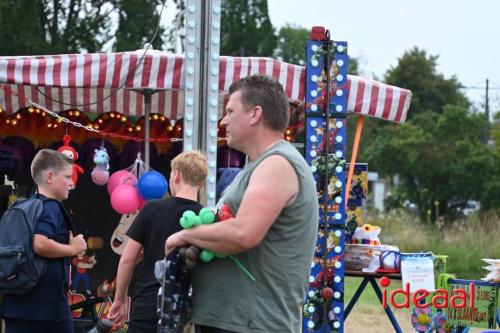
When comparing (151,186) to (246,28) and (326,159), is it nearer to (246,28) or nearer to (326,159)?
(326,159)

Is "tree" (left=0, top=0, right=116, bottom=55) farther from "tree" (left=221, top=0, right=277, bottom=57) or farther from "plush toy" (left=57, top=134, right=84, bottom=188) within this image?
"plush toy" (left=57, top=134, right=84, bottom=188)

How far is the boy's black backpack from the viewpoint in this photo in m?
4.53

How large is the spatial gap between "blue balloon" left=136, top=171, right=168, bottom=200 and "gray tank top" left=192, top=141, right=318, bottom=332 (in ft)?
12.2

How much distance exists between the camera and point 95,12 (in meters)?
24.0

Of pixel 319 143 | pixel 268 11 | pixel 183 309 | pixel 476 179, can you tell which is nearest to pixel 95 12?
pixel 268 11

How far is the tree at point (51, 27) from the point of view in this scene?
21719mm

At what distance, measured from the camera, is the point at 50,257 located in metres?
4.65

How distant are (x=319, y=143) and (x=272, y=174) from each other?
154 inches

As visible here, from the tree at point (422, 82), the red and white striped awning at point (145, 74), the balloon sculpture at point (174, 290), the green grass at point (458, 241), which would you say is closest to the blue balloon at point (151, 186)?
the red and white striped awning at point (145, 74)

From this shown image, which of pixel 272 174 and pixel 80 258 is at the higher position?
pixel 272 174

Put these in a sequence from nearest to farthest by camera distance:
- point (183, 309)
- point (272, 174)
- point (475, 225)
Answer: point (272, 174) < point (183, 309) < point (475, 225)

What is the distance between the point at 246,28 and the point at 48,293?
26.3 metres

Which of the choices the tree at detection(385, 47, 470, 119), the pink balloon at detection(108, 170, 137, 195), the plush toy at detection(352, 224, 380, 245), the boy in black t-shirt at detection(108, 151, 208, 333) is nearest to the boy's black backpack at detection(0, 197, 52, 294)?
the boy in black t-shirt at detection(108, 151, 208, 333)

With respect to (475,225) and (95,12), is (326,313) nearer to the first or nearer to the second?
(475,225)
